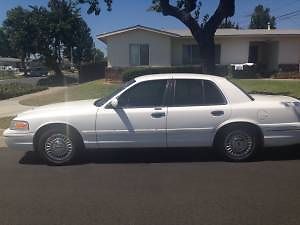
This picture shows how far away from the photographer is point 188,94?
27.0ft

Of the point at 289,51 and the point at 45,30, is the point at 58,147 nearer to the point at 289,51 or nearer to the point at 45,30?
the point at 289,51

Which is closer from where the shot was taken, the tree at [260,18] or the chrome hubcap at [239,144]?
the chrome hubcap at [239,144]

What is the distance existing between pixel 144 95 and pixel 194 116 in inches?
35.6

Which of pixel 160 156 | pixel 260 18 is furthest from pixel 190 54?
pixel 260 18

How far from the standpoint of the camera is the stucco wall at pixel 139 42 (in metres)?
31.2

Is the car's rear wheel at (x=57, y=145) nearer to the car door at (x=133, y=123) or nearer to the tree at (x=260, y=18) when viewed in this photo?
the car door at (x=133, y=123)

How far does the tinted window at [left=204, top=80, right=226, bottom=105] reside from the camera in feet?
26.9

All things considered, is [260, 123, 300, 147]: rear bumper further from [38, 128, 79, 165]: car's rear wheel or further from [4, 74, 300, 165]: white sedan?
[38, 128, 79, 165]: car's rear wheel

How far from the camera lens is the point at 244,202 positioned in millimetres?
5953

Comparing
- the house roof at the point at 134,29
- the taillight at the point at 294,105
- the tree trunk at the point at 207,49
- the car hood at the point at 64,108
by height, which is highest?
the house roof at the point at 134,29

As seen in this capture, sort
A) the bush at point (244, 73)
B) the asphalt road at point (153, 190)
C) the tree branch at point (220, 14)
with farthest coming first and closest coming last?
the bush at point (244, 73) < the tree branch at point (220, 14) < the asphalt road at point (153, 190)

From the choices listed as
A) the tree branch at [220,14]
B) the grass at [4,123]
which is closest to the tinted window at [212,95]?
the grass at [4,123]

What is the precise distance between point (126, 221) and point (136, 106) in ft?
10.0

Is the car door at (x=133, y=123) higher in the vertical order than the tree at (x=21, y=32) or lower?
lower
